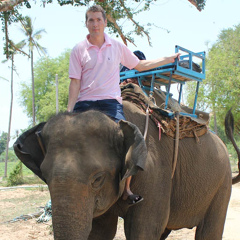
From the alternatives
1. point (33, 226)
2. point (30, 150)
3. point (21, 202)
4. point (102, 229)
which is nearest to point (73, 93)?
point (30, 150)

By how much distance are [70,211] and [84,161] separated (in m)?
0.43

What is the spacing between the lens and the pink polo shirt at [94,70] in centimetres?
404

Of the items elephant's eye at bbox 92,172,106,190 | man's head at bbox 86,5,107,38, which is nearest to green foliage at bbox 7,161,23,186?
man's head at bbox 86,5,107,38

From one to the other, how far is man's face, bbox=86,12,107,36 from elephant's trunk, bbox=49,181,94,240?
169 centimetres

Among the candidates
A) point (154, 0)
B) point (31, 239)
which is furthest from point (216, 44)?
point (31, 239)

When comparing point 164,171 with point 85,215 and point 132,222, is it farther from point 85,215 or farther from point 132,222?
point 85,215

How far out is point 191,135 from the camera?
201 inches

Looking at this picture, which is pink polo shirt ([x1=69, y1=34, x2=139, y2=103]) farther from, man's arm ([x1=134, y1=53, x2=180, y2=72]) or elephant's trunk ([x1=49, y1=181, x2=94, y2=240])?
elephant's trunk ([x1=49, y1=181, x2=94, y2=240])

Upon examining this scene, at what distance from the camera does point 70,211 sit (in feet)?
9.98

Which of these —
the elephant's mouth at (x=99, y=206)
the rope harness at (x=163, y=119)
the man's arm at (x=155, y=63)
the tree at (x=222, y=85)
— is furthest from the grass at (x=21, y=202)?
the tree at (x=222, y=85)

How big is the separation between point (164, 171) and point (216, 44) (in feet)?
114

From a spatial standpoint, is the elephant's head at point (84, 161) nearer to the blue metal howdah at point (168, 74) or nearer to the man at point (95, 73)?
the man at point (95, 73)

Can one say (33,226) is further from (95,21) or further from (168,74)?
(95,21)

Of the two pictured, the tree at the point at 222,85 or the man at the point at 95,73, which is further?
the tree at the point at 222,85
